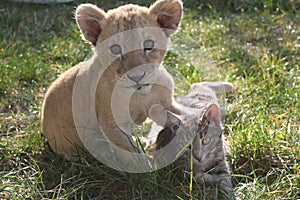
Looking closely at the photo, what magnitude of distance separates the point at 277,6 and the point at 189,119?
308cm

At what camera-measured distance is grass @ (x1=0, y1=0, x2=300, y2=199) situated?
334 cm

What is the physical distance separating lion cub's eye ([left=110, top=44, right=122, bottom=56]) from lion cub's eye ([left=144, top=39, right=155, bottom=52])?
160mm

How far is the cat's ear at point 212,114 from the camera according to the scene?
3336 millimetres

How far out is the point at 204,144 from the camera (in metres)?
3.36

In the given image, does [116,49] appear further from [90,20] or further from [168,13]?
[168,13]

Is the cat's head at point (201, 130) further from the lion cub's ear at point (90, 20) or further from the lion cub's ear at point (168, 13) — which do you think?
the lion cub's ear at point (90, 20)

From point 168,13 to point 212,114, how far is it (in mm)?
730

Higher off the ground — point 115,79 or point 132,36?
point 132,36

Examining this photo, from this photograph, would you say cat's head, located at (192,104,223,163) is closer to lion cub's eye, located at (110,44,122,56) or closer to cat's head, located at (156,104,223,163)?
cat's head, located at (156,104,223,163)

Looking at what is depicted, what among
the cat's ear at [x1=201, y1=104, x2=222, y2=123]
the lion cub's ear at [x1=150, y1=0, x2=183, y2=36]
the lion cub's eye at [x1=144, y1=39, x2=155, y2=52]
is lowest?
the cat's ear at [x1=201, y1=104, x2=222, y2=123]

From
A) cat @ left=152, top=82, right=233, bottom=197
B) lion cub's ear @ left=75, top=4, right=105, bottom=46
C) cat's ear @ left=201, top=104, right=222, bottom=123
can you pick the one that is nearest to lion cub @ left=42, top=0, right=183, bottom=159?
lion cub's ear @ left=75, top=4, right=105, bottom=46

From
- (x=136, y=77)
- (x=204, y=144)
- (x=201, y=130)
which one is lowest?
(x=204, y=144)

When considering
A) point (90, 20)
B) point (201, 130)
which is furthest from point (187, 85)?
point (90, 20)

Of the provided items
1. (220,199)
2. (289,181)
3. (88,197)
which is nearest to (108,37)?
(88,197)
